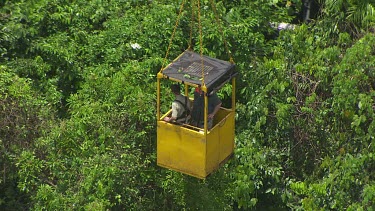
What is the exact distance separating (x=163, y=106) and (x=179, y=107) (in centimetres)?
153

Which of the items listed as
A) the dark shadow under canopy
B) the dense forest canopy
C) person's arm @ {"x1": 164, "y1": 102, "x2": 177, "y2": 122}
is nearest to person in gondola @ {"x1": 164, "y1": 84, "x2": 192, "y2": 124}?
person's arm @ {"x1": 164, "y1": 102, "x2": 177, "y2": 122}

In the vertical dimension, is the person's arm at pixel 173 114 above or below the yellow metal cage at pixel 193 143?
above

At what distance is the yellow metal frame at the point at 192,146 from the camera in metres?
12.6

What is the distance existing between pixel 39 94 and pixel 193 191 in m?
3.11

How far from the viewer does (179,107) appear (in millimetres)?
12617

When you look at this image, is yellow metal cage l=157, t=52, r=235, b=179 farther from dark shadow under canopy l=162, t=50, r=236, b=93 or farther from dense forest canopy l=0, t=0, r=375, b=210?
dense forest canopy l=0, t=0, r=375, b=210

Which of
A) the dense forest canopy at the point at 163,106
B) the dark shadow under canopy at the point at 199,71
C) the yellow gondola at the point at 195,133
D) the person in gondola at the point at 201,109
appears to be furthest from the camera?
the dense forest canopy at the point at 163,106

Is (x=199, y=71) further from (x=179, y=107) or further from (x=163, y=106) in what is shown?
(x=163, y=106)

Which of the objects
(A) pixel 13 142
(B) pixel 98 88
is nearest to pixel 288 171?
(B) pixel 98 88

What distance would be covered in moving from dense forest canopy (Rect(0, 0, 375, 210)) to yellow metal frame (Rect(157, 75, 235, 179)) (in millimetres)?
929

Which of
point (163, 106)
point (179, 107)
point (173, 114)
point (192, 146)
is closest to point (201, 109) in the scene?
point (179, 107)

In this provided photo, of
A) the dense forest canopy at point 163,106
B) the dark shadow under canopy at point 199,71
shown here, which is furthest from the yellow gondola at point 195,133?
the dense forest canopy at point 163,106

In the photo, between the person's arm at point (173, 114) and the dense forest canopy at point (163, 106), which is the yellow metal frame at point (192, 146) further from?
the dense forest canopy at point (163, 106)

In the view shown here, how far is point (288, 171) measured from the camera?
15.4 metres
